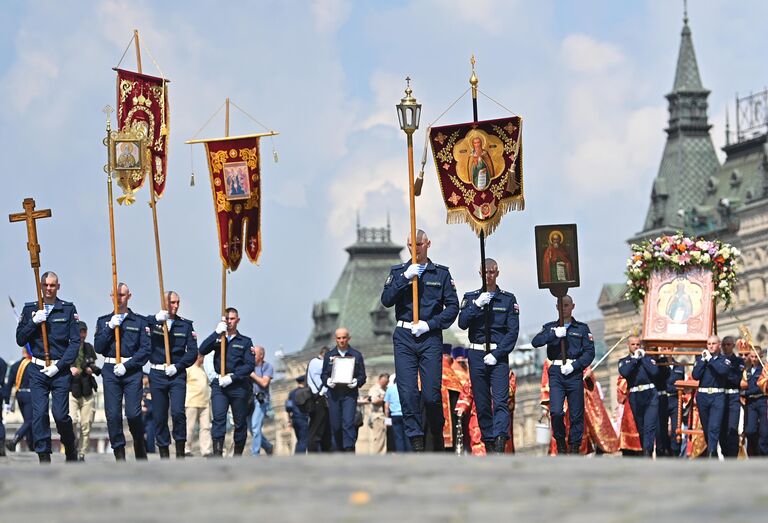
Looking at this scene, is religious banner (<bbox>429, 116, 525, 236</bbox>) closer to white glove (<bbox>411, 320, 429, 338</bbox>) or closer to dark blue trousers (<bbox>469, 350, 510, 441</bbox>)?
dark blue trousers (<bbox>469, 350, 510, 441</bbox>)

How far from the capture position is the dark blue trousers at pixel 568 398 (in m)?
26.8

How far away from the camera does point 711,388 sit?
99.8 ft

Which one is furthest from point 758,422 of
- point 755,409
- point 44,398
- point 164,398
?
point 44,398

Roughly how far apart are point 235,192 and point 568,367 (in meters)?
5.01

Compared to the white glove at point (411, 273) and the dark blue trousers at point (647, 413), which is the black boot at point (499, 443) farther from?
the dark blue trousers at point (647, 413)

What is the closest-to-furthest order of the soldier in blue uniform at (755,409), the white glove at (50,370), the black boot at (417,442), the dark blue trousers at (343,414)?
the black boot at (417,442) < the white glove at (50,370) < the dark blue trousers at (343,414) < the soldier in blue uniform at (755,409)

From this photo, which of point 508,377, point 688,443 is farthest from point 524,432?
point 508,377

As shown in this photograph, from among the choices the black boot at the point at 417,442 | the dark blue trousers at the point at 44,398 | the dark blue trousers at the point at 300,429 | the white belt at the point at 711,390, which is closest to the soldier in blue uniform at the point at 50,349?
the dark blue trousers at the point at 44,398

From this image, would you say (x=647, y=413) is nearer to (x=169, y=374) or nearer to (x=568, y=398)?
(x=568, y=398)

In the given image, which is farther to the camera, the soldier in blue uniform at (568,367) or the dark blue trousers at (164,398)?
the dark blue trousers at (164,398)

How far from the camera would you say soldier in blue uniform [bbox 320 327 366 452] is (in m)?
31.5

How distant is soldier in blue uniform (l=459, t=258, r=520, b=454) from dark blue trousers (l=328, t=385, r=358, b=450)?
21.0 ft

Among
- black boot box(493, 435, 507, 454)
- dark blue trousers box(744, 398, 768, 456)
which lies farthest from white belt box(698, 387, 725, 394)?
black boot box(493, 435, 507, 454)

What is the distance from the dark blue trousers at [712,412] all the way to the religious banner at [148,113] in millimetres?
7150
